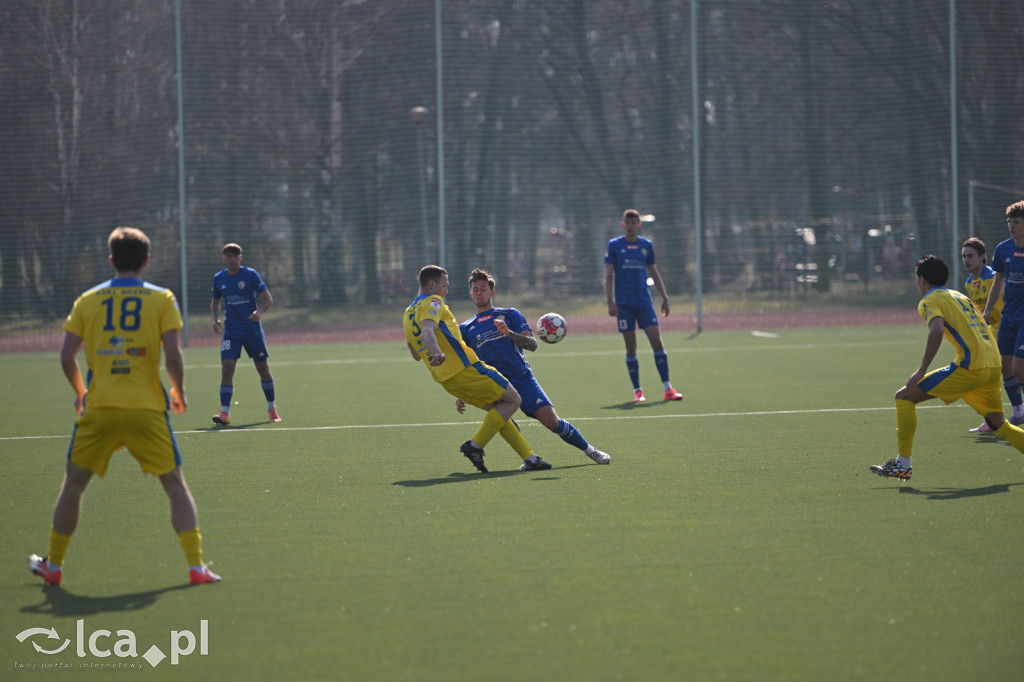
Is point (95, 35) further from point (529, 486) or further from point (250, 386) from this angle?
point (529, 486)

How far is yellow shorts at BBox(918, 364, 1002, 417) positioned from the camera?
7574mm

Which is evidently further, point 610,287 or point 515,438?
point 610,287

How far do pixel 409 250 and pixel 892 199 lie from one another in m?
13.7

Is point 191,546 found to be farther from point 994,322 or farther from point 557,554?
point 994,322

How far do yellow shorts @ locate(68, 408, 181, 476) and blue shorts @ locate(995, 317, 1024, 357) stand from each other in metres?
7.63

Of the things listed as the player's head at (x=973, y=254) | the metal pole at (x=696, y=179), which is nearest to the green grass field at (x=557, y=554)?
the player's head at (x=973, y=254)

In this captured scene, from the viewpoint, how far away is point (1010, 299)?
32.0 feet

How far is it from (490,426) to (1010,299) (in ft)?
16.5

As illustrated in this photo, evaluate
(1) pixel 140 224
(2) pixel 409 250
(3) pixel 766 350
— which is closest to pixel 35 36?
(1) pixel 140 224

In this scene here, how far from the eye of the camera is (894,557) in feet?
18.2

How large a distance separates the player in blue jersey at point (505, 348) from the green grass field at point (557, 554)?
474 millimetres

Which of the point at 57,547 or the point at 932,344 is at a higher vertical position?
the point at 932,344

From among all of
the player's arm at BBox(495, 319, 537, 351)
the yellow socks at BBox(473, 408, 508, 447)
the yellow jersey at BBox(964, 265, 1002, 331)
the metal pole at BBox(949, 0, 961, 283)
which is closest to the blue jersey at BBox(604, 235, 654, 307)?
the yellow jersey at BBox(964, 265, 1002, 331)

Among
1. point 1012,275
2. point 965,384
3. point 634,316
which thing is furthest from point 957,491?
point 634,316
